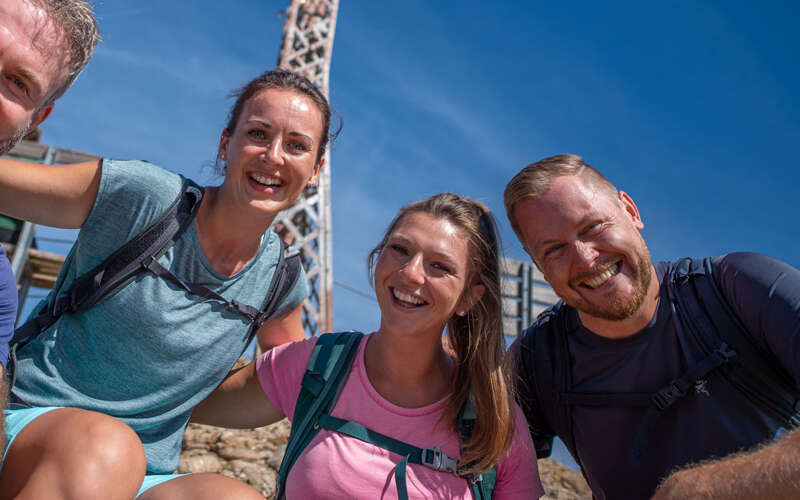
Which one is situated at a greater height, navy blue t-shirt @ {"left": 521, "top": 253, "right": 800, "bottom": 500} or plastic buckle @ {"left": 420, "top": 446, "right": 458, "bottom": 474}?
navy blue t-shirt @ {"left": 521, "top": 253, "right": 800, "bottom": 500}

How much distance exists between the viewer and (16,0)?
5.95ft

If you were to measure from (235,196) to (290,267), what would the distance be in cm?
54

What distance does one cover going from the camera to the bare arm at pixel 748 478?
194 cm

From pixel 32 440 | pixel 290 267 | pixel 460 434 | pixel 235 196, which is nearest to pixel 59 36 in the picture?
pixel 235 196

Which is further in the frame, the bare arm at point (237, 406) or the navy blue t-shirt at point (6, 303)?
the bare arm at point (237, 406)

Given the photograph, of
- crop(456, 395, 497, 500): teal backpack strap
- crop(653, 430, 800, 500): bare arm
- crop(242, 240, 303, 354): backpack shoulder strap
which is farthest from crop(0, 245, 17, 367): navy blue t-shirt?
crop(653, 430, 800, 500): bare arm

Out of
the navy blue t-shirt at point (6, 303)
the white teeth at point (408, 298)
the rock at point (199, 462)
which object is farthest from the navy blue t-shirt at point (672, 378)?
the rock at point (199, 462)

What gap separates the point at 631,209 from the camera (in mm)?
3543

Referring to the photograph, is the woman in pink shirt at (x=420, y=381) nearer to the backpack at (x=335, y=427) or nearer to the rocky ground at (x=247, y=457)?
the backpack at (x=335, y=427)

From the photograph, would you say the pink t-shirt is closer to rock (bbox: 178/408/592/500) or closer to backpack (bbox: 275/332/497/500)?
backpack (bbox: 275/332/497/500)

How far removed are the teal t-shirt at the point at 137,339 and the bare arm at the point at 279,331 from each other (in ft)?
1.68

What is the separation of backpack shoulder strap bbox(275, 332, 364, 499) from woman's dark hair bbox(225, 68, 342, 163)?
114 centimetres

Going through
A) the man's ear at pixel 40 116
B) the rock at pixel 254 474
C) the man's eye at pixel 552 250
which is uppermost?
the man's eye at pixel 552 250

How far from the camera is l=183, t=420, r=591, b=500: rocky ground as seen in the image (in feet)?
15.4
